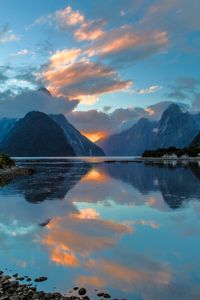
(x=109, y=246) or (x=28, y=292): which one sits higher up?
(x=28, y=292)

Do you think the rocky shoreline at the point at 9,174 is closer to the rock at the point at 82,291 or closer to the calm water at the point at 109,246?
the calm water at the point at 109,246

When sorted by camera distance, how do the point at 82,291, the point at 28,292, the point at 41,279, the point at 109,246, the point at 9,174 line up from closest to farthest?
1. the point at 28,292
2. the point at 82,291
3. the point at 41,279
4. the point at 109,246
5. the point at 9,174

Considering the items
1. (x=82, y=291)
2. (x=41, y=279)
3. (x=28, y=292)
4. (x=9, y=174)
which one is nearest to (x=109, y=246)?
(x=41, y=279)

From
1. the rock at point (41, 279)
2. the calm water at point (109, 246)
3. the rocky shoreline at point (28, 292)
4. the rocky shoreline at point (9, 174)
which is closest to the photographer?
the rocky shoreline at point (28, 292)

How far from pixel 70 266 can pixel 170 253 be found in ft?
18.8

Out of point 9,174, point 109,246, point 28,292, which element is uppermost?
point 28,292

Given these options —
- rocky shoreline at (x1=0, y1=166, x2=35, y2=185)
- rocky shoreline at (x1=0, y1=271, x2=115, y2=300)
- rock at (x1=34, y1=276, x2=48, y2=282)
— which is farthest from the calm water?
rocky shoreline at (x1=0, y1=166, x2=35, y2=185)

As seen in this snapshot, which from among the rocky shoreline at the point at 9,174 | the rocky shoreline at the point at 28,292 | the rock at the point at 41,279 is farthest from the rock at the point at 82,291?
the rocky shoreline at the point at 9,174

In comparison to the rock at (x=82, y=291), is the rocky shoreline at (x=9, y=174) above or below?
below

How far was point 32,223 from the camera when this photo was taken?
27.3 metres

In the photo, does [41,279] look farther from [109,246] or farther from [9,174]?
[9,174]

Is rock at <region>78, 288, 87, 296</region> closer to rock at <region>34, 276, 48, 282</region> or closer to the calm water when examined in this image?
the calm water

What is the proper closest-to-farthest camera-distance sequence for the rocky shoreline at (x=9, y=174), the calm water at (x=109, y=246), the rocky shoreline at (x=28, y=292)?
the rocky shoreline at (x=28, y=292) → the calm water at (x=109, y=246) → the rocky shoreline at (x=9, y=174)

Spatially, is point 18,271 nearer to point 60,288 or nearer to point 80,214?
point 60,288
